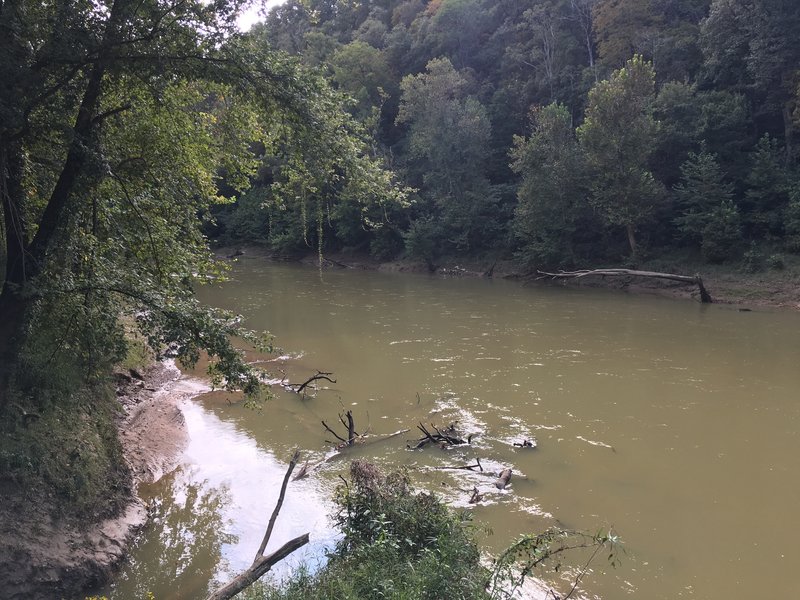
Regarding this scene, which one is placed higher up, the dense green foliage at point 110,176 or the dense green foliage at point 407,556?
the dense green foliage at point 110,176

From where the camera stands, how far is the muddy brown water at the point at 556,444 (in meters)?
7.58

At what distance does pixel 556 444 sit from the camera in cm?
1133

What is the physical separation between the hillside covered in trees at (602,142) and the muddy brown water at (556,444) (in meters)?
8.86

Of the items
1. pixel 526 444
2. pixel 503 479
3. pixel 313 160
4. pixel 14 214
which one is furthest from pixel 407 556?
pixel 14 214

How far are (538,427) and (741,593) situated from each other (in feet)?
18.1

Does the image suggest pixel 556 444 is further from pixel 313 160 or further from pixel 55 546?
pixel 55 546

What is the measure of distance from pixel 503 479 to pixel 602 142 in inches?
1032

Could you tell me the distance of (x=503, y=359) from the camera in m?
17.9

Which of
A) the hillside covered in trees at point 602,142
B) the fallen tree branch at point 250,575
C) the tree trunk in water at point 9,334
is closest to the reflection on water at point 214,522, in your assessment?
the fallen tree branch at point 250,575

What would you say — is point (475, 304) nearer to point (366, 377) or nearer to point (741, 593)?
point (366, 377)

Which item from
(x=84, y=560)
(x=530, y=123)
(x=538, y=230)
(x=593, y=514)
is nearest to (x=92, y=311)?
(x=84, y=560)

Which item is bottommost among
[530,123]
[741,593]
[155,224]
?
[741,593]

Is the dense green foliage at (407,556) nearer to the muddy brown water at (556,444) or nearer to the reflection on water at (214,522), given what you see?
the muddy brown water at (556,444)

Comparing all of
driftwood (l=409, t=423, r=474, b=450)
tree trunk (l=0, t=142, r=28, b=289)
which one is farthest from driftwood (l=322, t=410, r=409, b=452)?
tree trunk (l=0, t=142, r=28, b=289)
